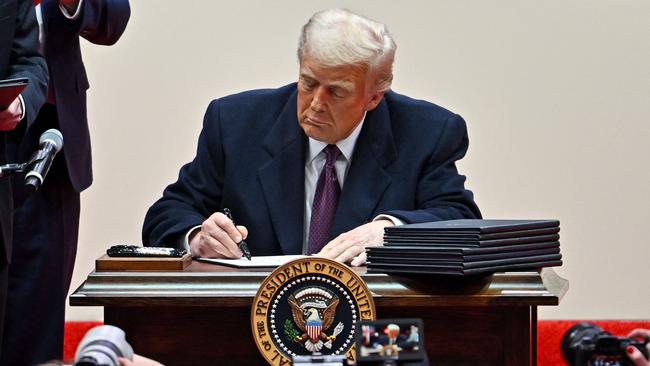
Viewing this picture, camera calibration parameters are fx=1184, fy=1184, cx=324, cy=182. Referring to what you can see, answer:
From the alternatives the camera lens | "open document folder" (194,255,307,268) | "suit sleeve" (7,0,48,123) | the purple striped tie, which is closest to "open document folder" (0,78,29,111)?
"suit sleeve" (7,0,48,123)

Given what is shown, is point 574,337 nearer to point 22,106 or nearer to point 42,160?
point 42,160

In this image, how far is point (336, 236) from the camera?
2963 mm

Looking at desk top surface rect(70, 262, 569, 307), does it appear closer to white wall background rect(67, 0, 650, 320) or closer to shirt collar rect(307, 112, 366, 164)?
shirt collar rect(307, 112, 366, 164)

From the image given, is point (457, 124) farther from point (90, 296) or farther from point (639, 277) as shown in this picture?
point (639, 277)

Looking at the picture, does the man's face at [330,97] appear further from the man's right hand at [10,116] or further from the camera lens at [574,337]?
the camera lens at [574,337]

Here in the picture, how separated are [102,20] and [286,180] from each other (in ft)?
2.28

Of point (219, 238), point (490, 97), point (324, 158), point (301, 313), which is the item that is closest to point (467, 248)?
point (301, 313)

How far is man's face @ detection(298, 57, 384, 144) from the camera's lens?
2.95 m

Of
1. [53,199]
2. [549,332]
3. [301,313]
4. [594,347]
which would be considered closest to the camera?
[594,347]

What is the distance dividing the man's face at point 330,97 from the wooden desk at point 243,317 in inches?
29.5

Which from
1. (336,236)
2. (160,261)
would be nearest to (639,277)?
(336,236)

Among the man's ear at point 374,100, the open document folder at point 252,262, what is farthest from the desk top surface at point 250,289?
the man's ear at point 374,100

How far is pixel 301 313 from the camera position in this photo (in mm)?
2166

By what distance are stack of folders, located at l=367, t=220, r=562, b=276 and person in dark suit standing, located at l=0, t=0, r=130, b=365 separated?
1166 millimetres
